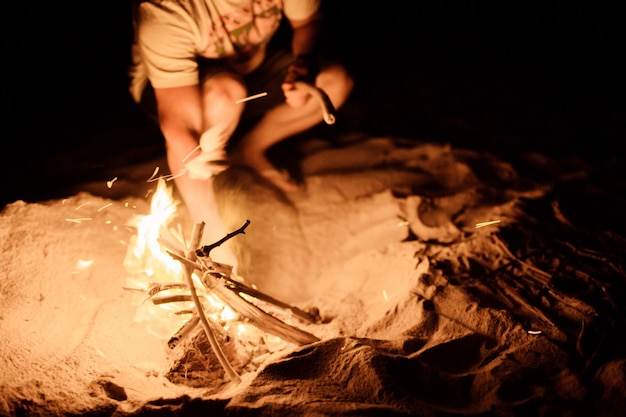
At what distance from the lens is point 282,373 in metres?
1.90

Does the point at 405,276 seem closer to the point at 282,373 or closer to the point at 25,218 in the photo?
the point at 282,373

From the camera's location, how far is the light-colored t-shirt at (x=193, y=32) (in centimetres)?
281

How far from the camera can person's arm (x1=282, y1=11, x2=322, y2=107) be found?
10.3ft

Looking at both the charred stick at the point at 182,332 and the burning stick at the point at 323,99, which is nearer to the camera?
the charred stick at the point at 182,332

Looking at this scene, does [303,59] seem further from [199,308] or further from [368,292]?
[199,308]

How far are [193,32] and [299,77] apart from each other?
73cm

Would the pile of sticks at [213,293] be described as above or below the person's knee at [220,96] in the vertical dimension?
below

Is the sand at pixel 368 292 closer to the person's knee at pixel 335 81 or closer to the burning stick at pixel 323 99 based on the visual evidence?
the person's knee at pixel 335 81

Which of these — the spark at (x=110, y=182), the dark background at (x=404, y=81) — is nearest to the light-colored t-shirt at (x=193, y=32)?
the spark at (x=110, y=182)

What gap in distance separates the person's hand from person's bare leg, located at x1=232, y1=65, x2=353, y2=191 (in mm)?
244

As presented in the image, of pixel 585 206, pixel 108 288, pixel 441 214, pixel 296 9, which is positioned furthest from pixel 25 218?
pixel 585 206

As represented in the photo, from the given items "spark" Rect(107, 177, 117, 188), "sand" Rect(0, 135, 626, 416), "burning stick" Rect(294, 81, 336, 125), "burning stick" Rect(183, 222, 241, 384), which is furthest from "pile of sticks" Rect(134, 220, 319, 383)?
"spark" Rect(107, 177, 117, 188)

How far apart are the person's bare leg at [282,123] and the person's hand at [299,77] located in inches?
9.6

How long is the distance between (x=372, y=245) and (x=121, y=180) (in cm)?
175
